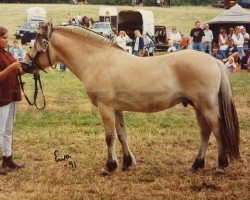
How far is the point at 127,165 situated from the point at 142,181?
62 cm

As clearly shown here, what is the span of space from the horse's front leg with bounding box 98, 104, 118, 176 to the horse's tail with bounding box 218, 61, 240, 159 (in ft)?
5.05

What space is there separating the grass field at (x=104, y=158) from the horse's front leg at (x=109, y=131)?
0.12 m

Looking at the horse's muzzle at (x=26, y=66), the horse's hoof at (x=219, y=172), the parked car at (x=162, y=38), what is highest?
the horse's muzzle at (x=26, y=66)

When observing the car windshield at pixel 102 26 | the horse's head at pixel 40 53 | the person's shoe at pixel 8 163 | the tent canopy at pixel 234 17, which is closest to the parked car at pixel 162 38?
the tent canopy at pixel 234 17

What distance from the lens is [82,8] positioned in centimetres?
5200

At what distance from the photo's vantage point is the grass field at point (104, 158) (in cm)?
522

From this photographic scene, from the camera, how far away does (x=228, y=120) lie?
5727 mm

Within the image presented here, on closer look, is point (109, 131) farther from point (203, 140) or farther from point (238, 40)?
point (238, 40)

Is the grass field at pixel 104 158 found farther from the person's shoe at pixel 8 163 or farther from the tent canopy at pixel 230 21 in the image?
the tent canopy at pixel 230 21

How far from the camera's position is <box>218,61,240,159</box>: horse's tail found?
5.72m

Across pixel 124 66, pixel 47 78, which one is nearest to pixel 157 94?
pixel 124 66

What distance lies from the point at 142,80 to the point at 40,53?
5.21ft

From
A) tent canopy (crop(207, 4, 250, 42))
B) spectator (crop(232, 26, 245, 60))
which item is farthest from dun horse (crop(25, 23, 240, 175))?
tent canopy (crop(207, 4, 250, 42))

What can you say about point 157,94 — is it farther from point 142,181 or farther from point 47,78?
point 47,78
